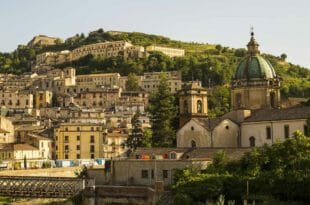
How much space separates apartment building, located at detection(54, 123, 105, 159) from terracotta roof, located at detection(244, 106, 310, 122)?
122 ft

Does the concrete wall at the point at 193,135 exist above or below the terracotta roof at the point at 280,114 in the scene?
below

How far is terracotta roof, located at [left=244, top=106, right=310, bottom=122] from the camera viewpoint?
151 feet

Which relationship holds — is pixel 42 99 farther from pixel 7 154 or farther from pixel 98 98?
pixel 7 154

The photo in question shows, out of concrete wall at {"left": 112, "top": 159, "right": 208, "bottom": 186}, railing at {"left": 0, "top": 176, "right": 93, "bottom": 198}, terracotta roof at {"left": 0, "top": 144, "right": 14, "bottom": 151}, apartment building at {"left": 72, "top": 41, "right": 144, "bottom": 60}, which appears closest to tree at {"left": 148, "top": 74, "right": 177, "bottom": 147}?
concrete wall at {"left": 112, "top": 159, "right": 208, "bottom": 186}

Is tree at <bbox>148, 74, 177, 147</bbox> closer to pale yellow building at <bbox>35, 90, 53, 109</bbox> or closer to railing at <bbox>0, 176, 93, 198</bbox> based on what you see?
railing at <bbox>0, 176, 93, 198</bbox>

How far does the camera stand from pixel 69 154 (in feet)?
273

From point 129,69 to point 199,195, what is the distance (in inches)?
5061

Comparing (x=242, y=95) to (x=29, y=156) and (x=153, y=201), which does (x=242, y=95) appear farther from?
(x=29, y=156)

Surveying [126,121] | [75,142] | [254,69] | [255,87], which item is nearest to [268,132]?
[255,87]

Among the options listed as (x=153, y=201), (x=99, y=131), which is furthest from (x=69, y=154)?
(x=153, y=201)

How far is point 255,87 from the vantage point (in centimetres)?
5556

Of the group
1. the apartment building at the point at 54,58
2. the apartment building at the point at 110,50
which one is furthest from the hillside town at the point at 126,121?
the apartment building at the point at 54,58

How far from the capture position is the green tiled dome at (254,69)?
5603 centimetres

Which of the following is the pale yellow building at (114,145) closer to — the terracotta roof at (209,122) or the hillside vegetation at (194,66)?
the terracotta roof at (209,122)
